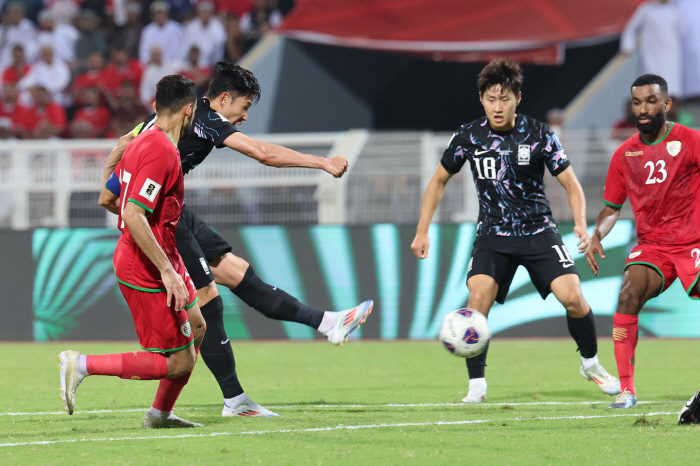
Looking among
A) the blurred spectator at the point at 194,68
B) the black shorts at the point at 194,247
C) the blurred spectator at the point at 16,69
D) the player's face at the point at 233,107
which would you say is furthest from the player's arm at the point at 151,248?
the blurred spectator at the point at 16,69

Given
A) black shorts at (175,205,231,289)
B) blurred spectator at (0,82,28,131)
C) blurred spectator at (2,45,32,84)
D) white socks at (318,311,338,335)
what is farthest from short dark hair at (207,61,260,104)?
blurred spectator at (2,45,32,84)

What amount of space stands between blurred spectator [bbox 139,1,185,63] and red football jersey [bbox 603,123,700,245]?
1313cm

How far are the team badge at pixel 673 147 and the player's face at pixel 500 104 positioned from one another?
1.06m

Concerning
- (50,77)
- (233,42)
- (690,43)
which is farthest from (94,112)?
(690,43)

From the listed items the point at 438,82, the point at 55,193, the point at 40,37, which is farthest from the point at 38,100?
the point at 438,82

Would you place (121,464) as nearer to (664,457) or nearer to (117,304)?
(664,457)

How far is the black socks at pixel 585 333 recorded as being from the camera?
6.71 metres

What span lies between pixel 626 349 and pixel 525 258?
0.93 meters

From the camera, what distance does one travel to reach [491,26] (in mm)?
16203

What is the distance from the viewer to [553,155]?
6594 millimetres

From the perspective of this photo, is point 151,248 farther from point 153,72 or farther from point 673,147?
point 153,72

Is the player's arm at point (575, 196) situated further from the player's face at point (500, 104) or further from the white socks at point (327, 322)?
the white socks at point (327, 322)

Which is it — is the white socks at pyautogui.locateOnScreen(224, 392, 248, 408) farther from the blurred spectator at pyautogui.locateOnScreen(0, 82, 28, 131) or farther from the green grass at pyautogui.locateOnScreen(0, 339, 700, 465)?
the blurred spectator at pyautogui.locateOnScreen(0, 82, 28, 131)

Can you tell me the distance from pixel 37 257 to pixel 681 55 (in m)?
10.8
